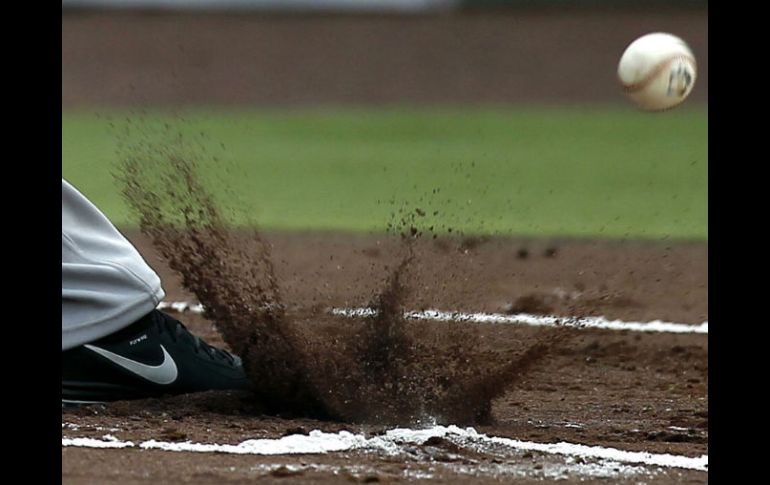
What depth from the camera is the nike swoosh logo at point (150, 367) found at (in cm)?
304

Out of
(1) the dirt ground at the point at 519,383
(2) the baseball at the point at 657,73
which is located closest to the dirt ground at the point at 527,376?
(1) the dirt ground at the point at 519,383

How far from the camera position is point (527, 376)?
360cm

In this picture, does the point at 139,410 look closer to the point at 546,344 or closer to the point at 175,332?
the point at 175,332

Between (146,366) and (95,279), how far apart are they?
0.81 ft

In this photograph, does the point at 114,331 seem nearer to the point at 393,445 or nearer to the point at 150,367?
the point at 150,367

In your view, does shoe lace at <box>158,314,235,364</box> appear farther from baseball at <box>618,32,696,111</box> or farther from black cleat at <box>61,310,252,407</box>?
baseball at <box>618,32,696,111</box>

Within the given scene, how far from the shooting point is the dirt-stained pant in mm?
3018

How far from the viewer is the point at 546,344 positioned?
11.0 ft

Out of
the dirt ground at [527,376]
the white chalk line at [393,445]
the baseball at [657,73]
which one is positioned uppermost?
the baseball at [657,73]

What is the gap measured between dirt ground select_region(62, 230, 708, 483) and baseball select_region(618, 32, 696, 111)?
83cm

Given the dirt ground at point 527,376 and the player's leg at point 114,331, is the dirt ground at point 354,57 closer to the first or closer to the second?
the dirt ground at point 527,376

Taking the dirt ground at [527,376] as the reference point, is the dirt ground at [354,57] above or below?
above

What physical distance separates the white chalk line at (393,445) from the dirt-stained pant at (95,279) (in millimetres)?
351
